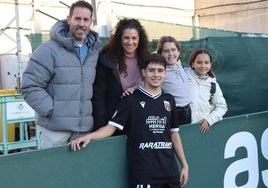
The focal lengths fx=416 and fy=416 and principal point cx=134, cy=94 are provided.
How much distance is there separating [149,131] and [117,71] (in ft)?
1.61

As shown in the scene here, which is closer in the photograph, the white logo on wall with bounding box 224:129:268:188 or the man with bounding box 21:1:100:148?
the man with bounding box 21:1:100:148

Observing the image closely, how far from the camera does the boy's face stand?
9.10 feet

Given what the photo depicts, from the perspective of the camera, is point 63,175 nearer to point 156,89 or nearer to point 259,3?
point 156,89

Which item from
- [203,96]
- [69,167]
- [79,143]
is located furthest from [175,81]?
[69,167]

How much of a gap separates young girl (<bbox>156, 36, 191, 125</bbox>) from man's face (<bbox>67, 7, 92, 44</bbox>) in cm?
75

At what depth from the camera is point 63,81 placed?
9.16ft

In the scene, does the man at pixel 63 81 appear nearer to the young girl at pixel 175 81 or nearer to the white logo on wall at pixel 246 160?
the young girl at pixel 175 81

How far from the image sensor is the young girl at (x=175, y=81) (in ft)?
10.8

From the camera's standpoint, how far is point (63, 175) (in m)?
2.59

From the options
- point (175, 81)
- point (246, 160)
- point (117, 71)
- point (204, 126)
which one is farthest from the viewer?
point (246, 160)

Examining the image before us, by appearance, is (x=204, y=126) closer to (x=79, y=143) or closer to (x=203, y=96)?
(x=203, y=96)

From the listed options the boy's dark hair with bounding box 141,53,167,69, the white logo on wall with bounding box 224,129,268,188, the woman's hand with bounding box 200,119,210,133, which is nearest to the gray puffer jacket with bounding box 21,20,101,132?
the boy's dark hair with bounding box 141,53,167,69

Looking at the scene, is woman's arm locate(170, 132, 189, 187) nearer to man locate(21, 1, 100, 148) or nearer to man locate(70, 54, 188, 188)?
man locate(70, 54, 188, 188)

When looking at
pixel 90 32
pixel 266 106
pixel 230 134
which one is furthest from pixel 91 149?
pixel 266 106
